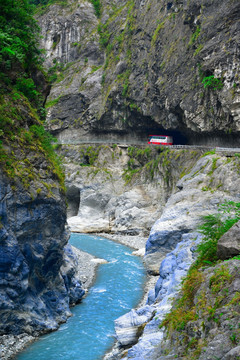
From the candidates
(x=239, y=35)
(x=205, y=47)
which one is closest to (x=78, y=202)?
(x=205, y=47)

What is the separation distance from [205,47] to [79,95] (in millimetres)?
32368

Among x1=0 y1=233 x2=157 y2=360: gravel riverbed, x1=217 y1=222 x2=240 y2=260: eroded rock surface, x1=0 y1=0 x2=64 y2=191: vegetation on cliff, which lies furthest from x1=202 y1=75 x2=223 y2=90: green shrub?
x1=217 y1=222 x2=240 y2=260: eroded rock surface

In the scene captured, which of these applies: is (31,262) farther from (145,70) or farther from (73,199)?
(145,70)

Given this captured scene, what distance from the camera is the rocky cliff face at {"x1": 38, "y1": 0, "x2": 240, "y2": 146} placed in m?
36.4

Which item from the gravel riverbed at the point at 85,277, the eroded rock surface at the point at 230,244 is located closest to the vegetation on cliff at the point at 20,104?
the gravel riverbed at the point at 85,277

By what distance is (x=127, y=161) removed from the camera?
180 feet

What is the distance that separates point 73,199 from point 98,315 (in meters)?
39.0

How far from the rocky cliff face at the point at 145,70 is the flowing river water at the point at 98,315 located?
65.6ft

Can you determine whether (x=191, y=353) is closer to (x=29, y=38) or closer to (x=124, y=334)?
(x=124, y=334)

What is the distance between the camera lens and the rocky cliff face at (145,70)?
119 feet

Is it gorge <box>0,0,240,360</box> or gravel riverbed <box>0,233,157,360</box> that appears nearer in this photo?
gorge <box>0,0,240,360</box>

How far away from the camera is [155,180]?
1817 inches

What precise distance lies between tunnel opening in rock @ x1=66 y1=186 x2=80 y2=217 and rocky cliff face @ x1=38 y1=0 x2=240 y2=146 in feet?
42.6

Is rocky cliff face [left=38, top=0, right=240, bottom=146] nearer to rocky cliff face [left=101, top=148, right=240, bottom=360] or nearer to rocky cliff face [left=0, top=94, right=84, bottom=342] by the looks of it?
rocky cliff face [left=101, top=148, right=240, bottom=360]
